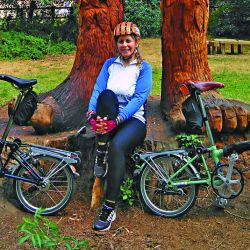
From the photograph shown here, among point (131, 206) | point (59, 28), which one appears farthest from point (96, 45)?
point (59, 28)

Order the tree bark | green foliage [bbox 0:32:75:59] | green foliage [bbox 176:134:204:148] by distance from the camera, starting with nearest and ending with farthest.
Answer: green foliage [bbox 176:134:204:148], the tree bark, green foliage [bbox 0:32:75:59]

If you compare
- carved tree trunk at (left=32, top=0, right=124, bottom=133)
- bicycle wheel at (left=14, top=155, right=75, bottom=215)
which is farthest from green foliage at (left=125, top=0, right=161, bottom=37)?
bicycle wheel at (left=14, top=155, right=75, bottom=215)

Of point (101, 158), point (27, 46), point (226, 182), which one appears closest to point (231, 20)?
point (27, 46)

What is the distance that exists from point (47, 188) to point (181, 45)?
2.01m

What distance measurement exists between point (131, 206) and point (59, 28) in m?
12.1

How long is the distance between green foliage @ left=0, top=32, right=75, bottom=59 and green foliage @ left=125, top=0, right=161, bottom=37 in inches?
88.1

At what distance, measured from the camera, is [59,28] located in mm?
16109

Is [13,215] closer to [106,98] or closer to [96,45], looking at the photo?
[106,98]

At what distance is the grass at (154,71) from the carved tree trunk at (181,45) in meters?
3.10

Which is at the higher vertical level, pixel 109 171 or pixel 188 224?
pixel 109 171

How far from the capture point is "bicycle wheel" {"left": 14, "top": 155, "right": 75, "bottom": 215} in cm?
452

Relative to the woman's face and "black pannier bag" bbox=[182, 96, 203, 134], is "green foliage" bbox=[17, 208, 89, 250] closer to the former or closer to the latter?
"black pannier bag" bbox=[182, 96, 203, 134]

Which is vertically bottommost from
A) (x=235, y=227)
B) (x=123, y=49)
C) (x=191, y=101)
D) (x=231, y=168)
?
(x=235, y=227)

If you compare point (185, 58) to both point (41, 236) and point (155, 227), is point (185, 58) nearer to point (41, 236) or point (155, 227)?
point (155, 227)
